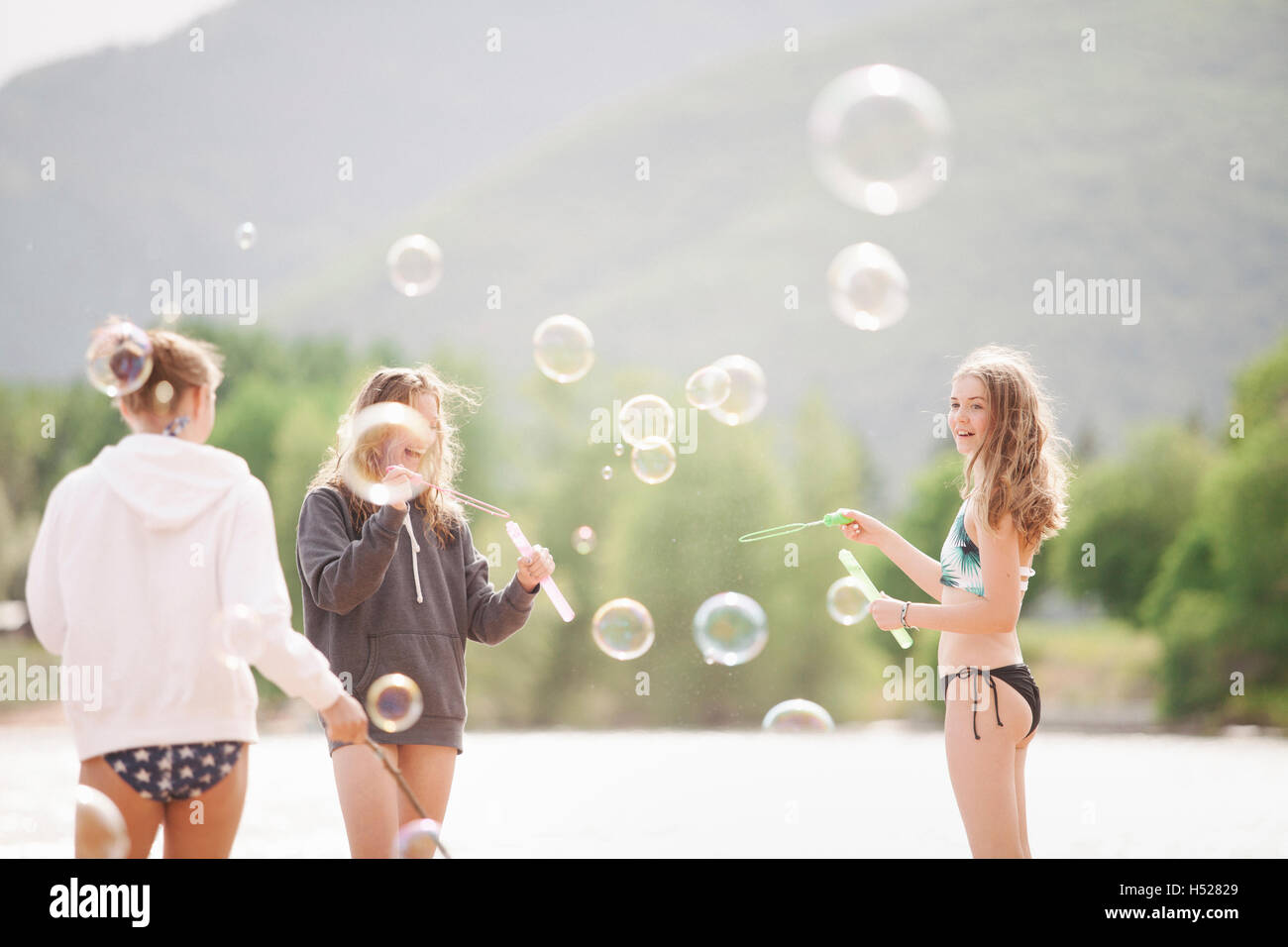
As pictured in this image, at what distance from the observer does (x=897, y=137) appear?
17.9 feet

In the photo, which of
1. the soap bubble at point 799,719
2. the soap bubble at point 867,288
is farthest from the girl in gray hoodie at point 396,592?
the soap bubble at point 867,288

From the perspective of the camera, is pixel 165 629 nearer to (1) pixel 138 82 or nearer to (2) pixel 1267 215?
(2) pixel 1267 215

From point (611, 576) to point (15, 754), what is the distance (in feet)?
36.0

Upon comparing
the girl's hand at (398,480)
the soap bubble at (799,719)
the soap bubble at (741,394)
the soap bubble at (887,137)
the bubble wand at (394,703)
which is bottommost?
the soap bubble at (799,719)

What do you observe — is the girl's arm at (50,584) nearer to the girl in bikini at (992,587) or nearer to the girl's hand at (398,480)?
the girl's hand at (398,480)

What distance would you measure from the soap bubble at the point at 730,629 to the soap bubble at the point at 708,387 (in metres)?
0.99

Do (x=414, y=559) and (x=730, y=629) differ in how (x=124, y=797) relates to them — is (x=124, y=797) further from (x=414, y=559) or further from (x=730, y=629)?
(x=730, y=629)

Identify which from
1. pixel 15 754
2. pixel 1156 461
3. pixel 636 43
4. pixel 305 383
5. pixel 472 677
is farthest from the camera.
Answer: pixel 636 43

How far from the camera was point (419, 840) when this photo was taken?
3.09m

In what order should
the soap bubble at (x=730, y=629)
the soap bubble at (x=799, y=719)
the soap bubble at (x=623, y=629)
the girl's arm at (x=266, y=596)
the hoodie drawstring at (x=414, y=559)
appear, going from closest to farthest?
the girl's arm at (x=266, y=596)
the hoodie drawstring at (x=414, y=559)
the soap bubble at (x=799, y=719)
the soap bubble at (x=623, y=629)
the soap bubble at (x=730, y=629)

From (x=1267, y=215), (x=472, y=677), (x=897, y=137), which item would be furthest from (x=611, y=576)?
(x=1267, y=215)

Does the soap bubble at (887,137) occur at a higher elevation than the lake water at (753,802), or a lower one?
higher

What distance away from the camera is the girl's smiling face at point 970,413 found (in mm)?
3260

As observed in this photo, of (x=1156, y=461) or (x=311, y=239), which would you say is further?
(x=311, y=239)
